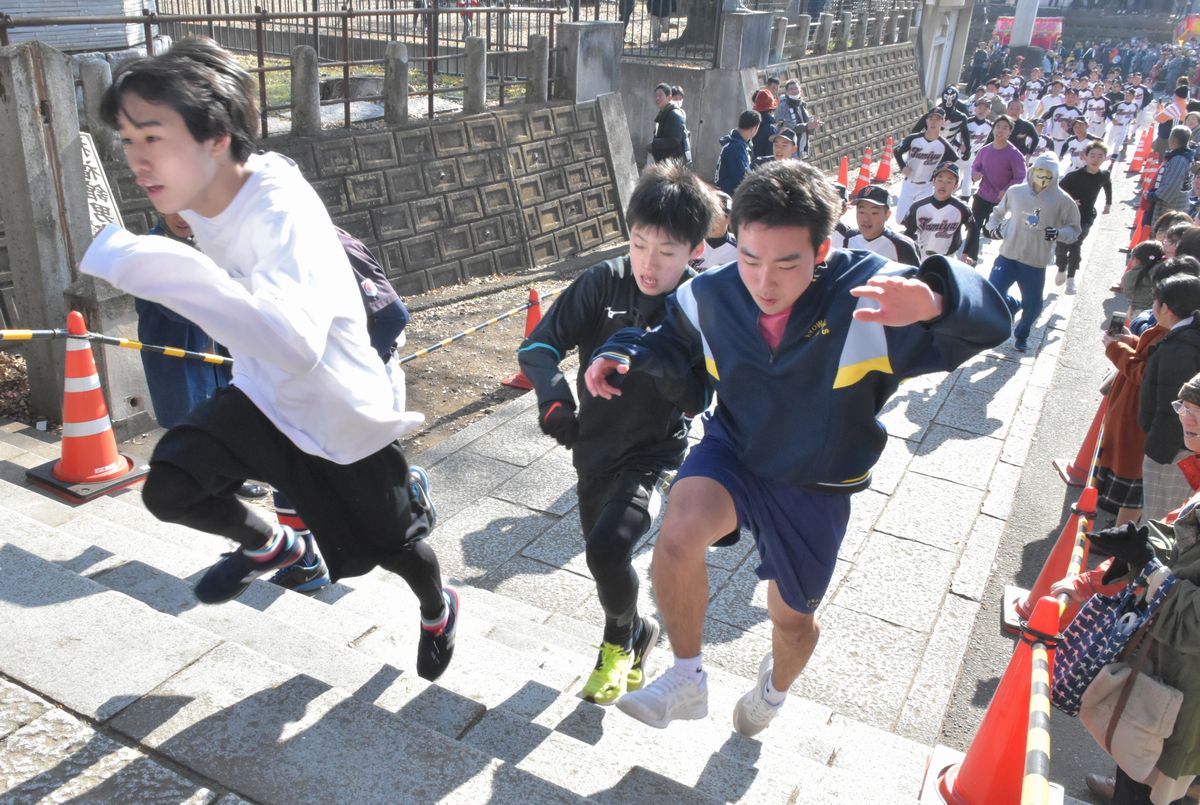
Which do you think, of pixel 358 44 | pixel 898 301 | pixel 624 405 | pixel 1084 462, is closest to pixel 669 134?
pixel 358 44

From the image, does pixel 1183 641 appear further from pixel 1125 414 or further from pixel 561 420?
pixel 1125 414

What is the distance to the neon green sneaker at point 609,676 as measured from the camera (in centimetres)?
324

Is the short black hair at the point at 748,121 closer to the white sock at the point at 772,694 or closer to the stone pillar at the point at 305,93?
the stone pillar at the point at 305,93

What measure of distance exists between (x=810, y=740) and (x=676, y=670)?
33.2 inches

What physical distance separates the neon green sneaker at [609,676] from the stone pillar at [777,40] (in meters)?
17.1

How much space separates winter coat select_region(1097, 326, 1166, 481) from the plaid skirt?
0.11 ft

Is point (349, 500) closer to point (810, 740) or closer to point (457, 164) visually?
point (810, 740)

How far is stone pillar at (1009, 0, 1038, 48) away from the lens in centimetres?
4291

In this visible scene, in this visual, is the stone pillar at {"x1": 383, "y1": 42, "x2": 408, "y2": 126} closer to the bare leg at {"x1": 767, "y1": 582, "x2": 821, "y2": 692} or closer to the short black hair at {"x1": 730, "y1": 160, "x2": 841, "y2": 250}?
the short black hair at {"x1": 730, "y1": 160, "x2": 841, "y2": 250}

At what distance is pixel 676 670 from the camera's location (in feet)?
9.89

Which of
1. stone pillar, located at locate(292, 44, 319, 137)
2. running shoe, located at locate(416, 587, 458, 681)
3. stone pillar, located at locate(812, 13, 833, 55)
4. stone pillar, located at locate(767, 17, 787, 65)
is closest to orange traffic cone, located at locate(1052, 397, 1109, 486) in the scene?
running shoe, located at locate(416, 587, 458, 681)

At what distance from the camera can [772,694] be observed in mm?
3242

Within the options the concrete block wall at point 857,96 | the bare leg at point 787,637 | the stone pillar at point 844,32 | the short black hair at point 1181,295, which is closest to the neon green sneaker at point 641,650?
the bare leg at point 787,637

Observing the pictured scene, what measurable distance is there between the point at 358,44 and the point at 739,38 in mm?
6687
